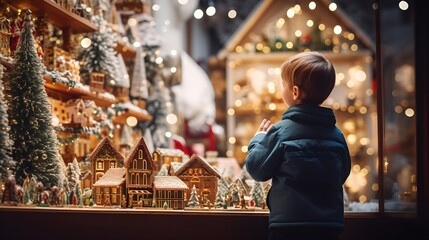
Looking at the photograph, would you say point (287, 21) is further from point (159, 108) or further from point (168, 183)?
point (168, 183)

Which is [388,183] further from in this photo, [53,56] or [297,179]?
[53,56]

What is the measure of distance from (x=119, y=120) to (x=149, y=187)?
5.68 ft

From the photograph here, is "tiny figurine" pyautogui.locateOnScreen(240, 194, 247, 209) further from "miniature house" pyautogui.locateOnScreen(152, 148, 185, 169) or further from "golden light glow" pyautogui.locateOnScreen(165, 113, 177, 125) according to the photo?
"golden light glow" pyautogui.locateOnScreen(165, 113, 177, 125)

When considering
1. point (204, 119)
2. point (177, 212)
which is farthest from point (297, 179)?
point (204, 119)

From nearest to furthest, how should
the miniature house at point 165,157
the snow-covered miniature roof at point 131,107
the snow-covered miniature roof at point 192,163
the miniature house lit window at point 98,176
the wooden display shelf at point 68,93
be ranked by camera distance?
the miniature house lit window at point 98,176 < the snow-covered miniature roof at point 192,163 < the wooden display shelf at point 68,93 < the miniature house at point 165,157 < the snow-covered miniature roof at point 131,107

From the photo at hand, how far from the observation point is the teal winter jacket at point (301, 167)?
2941 millimetres

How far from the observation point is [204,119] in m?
7.34

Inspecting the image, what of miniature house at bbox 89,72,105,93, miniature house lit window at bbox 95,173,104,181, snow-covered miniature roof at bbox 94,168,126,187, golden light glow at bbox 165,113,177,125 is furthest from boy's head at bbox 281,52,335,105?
golden light glow at bbox 165,113,177,125

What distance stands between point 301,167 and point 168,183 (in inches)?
32.6

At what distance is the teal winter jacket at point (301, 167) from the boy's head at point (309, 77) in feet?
0.17

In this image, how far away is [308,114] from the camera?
3.00 m

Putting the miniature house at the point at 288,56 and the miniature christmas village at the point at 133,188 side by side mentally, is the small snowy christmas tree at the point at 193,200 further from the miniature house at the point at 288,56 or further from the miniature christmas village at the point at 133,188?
the miniature house at the point at 288,56

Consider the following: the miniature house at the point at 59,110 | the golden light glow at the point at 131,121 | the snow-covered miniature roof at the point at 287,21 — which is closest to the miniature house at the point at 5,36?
the miniature house at the point at 59,110

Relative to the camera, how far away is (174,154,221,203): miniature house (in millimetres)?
3598
